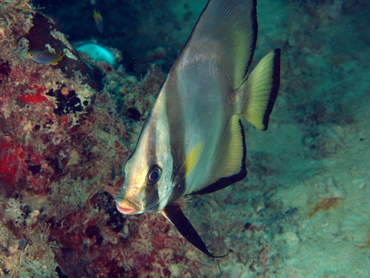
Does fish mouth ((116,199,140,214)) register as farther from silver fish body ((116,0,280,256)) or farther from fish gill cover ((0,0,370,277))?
fish gill cover ((0,0,370,277))

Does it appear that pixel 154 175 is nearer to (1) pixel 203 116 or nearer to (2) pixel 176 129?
(2) pixel 176 129

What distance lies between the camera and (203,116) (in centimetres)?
151

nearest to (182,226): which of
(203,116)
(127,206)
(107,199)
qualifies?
(127,206)

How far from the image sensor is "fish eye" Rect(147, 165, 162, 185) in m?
1.32

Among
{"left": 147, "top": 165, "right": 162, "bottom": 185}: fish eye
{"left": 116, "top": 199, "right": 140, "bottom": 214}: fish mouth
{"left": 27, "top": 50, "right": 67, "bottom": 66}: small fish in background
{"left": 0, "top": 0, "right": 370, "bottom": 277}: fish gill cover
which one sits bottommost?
{"left": 0, "top": 0, "right": 370, "bottom": 277}: fish gill cover

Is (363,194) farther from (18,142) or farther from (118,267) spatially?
(18,142)

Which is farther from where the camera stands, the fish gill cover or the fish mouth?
the fish gill cover

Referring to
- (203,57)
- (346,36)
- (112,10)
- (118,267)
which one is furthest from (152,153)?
(112,10)

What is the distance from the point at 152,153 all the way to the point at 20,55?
7.87 feet

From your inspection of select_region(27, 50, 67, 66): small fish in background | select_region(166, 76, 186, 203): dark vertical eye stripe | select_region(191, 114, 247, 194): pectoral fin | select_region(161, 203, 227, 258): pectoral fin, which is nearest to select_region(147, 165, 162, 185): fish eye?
select_region(166, 76, 186, 203): dark vertical eye stripe

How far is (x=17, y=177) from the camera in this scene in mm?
2795

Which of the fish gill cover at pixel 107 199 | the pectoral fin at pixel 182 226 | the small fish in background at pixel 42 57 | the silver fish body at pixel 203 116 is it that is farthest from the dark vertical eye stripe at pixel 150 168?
the small fish in background at pixel 42 57

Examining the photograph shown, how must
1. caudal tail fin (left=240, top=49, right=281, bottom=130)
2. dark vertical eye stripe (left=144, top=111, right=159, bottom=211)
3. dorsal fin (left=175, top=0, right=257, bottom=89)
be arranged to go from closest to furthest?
dark vertical eye stripe (left=144, top=111, right=159, bottom=211)
dorsal fin (left=175, top=0, right=257, bottom=89)
caudal tail fin (left=240, top=49, right=281, bottom=130)

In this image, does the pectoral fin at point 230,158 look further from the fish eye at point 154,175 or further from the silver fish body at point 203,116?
the fish eye at point 154,175
